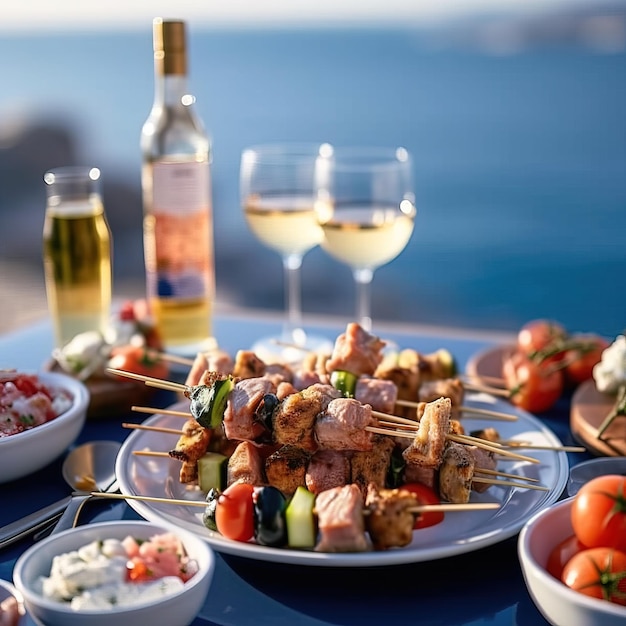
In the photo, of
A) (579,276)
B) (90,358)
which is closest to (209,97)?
(579,276)

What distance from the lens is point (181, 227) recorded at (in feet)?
9.84

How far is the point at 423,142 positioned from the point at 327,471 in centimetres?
2841

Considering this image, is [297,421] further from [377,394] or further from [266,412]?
[377,394]

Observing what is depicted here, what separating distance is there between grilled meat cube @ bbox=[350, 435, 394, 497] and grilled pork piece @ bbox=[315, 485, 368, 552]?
205mm

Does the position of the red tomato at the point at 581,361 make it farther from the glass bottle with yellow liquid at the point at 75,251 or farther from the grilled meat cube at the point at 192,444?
the glass bottle with yellow liquid at the point at 75,251

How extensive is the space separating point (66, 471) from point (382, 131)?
94.9 feet

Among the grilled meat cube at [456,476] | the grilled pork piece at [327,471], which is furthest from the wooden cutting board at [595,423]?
the grilled pork piece at [327,471]

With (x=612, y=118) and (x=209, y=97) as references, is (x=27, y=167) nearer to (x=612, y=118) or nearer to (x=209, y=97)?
(x=209, y=97)

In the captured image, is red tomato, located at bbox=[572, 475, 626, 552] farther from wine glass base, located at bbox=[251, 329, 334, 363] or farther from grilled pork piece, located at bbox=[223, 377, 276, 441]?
wine glass base, located at bbox=[251, 329, 334, 363]

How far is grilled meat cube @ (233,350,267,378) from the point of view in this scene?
230cm

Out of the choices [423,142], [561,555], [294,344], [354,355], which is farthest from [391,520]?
[423,142]

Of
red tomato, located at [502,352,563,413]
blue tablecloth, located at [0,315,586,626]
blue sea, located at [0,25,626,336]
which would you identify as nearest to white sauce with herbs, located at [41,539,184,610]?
blue tablecloth, located at [0,315,586,626]

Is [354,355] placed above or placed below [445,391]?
above

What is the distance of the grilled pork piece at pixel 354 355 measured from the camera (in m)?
2.29
